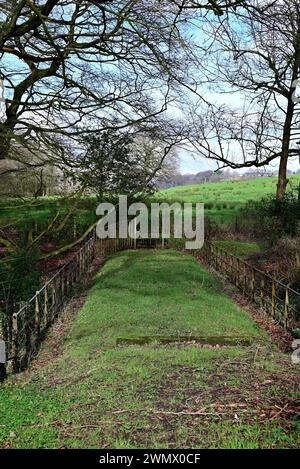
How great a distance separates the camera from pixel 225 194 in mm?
35375

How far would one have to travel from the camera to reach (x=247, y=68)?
60.6ft

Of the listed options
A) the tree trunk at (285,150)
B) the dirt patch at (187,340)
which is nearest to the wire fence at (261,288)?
the dirt patch at (187,340)

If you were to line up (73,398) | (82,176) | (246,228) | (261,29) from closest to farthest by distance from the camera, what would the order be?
(73,398) → (261,29) → (82,176) → (246,228)

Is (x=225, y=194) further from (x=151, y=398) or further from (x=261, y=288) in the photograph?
(x=151, y=398)

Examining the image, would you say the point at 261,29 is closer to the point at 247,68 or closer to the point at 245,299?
the point at 245,299

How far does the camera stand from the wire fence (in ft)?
31.8

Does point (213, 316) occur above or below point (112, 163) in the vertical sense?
below

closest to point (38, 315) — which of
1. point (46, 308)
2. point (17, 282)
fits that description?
point (46, 308)

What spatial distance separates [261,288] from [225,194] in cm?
2497

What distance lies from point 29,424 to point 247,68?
686 inches

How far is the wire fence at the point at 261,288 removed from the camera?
9703 millimetres

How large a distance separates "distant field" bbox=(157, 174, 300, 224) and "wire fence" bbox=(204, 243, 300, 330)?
749 cm

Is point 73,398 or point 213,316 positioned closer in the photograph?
point 73,398

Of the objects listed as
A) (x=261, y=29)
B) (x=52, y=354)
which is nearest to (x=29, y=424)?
(x=52, y=354)
